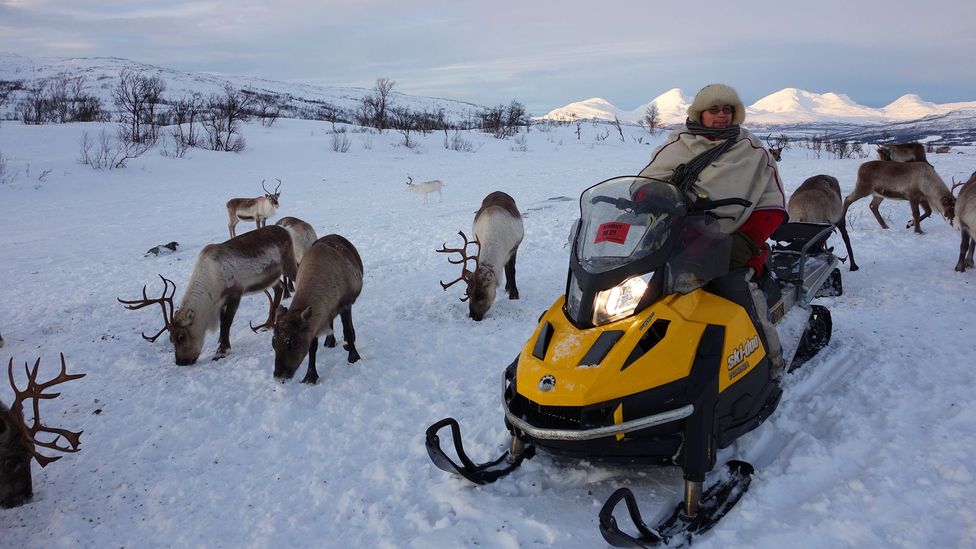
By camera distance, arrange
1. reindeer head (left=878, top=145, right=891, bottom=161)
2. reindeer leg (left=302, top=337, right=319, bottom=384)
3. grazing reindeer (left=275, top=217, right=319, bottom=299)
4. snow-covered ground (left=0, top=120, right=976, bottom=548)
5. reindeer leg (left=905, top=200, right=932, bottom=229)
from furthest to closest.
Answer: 1. reindeer head (left=878, top=145, right=891, bottom=161)
2. reindeer leg (left=905, top=200, right=932, bottom=229)
3. grazing reindeer (left=275, top=217, right=319, bottom=299)
4. reindeer leg (left=302, top=337, right=319, bottom=384)
5. snow-covered ground (left=0, top=120, right=976, bottom=548)

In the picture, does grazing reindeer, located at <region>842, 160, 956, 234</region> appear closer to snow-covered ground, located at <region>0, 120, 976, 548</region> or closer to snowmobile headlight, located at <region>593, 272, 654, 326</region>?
snow-covered ground, located at <region>0, 120, 976, 548</region>

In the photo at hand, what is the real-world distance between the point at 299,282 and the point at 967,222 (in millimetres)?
8357

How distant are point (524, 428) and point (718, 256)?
151cm

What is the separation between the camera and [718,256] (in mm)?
3215

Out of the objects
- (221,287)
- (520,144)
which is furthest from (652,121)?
(221,287)

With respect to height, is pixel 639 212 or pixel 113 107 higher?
pixel 113 107

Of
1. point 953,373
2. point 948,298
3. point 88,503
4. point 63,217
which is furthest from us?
point 63,217

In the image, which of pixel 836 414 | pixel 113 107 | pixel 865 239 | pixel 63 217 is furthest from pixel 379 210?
pixel 113 107

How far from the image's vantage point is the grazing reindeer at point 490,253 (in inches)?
289

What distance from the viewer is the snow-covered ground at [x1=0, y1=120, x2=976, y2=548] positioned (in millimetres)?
3121

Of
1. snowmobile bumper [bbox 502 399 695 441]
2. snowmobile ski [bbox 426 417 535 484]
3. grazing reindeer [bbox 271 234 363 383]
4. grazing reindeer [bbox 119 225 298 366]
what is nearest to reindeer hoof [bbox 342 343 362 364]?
grazing reindeer [bbox 271 234 363 383]

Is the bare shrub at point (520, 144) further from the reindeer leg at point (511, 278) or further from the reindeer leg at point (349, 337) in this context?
the reindeer leg at point (349, 337)

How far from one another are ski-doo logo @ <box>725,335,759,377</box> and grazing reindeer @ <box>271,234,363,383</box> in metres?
3.97

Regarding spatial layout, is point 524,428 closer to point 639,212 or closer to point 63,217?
point 639,212
